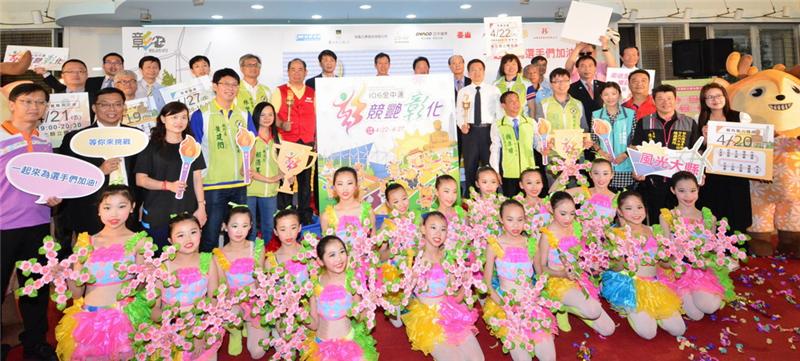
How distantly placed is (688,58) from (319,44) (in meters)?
5.08

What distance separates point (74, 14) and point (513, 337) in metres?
6.91

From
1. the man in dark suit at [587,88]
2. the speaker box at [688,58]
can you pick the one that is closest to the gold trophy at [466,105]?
the man in dark suit at [587,88]

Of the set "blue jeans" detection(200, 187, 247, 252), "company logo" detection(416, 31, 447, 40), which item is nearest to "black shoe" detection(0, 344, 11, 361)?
"blue jeans" detection(200, 187, 247, 252)

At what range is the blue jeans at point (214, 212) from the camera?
10.6 ft

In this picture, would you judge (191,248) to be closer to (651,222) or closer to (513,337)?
(513,337)

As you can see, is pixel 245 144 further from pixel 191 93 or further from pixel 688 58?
pixel 688 58

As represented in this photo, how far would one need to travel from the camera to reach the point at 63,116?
339 centimetres

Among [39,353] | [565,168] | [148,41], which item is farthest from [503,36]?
[148,41]

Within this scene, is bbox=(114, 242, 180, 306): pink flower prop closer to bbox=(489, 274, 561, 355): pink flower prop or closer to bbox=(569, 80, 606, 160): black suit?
bbox=(489, 274, 561, 355): pink flower prop

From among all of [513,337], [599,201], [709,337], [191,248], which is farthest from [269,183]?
[709,337]

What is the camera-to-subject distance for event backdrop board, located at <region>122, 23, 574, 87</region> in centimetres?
668

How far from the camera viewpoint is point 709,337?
8.77ft

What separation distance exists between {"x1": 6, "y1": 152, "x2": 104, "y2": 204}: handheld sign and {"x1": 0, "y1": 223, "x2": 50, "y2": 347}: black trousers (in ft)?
0.64

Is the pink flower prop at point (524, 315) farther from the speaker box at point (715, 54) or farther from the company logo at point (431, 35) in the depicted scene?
the speaker box at point (715, 54)
